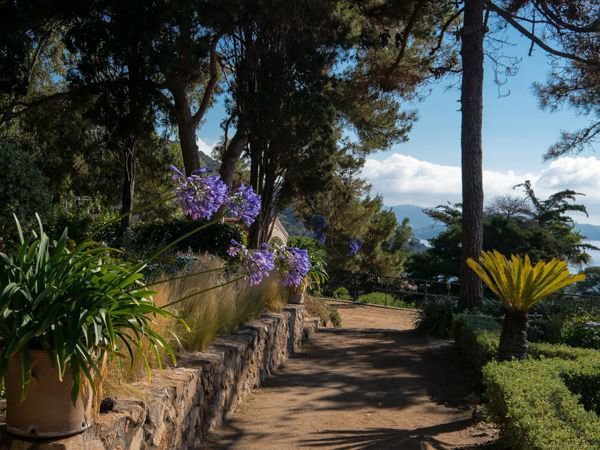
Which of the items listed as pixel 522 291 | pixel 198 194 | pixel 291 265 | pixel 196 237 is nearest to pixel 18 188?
pixel 196 237

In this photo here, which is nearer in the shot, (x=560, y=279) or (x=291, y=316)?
(x=560, y=279)

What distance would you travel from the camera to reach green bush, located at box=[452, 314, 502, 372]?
6.62 m

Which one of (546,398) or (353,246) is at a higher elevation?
(353,246)

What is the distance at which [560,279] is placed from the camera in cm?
584

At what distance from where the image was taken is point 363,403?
6.14 meters

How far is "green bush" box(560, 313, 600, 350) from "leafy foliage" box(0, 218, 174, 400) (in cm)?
663

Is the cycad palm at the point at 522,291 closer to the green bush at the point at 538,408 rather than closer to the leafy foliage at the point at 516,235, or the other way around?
the green bush at the point at 538,408

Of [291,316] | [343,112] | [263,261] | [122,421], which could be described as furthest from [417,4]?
[122,421]

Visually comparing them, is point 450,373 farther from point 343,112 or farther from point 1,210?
point 343,112

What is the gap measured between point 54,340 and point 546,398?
3223 mm

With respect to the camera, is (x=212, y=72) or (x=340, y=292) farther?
(x=340, y=292)

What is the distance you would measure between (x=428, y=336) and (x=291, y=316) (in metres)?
3.32

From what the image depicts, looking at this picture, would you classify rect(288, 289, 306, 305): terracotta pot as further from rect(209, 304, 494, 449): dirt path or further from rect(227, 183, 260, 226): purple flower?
rect(227, 183, 260, 226): purple flower

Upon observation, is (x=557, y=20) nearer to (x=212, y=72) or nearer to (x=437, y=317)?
(x=437, y=317)
